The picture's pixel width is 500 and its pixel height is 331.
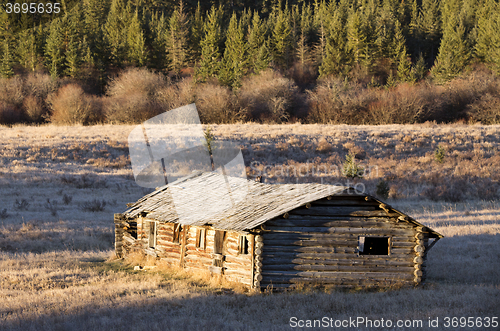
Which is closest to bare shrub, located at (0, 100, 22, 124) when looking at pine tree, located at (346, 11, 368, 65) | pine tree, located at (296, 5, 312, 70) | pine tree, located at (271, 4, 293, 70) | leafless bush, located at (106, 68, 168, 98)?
leafless bush, located at (106, 68, 168, 98)

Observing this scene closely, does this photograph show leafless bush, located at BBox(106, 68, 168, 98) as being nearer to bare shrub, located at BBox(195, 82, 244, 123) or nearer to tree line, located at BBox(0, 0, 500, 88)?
tree line, located at BBox(0, 0, 500, 88)

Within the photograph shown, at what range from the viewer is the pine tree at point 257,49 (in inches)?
2761

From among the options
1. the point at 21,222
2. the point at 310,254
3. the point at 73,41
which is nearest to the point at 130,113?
the point at 73,41

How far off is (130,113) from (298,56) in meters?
33.8

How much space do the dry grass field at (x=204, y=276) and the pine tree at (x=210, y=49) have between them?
66.9 feet

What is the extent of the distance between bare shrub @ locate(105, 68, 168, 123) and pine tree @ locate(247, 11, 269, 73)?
43.5ft

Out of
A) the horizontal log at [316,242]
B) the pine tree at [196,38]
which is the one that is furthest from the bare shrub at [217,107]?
the horizontal log at [316,242]

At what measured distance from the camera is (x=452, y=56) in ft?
226

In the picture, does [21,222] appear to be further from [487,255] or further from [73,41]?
[73,41]

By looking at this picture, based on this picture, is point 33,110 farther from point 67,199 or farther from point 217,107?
point 67,199

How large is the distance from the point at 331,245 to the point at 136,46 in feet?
221

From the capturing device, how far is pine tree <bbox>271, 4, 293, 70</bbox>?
266 ft

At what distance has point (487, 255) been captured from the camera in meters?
18.3

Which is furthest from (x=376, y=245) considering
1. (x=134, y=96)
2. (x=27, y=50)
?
(x=27, y=50)
